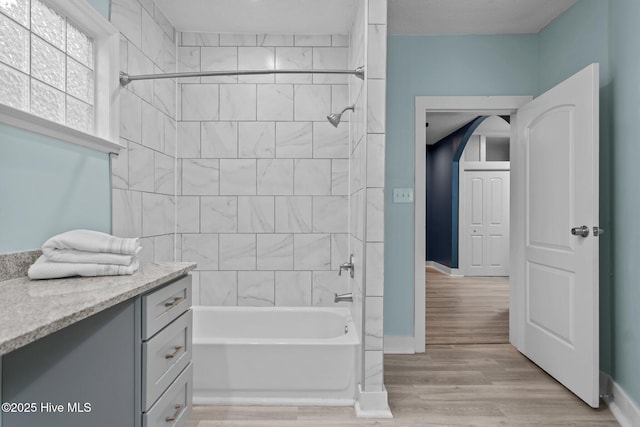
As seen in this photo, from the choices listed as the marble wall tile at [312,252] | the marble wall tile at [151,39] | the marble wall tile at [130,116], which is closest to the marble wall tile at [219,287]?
the marble wall tile at [312,252]

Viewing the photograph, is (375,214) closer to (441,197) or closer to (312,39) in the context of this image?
(312,39)

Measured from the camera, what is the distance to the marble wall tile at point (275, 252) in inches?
114

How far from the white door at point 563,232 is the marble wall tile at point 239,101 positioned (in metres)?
2.04

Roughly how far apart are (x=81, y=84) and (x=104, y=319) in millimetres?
1301

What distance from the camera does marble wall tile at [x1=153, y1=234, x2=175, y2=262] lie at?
102 inches

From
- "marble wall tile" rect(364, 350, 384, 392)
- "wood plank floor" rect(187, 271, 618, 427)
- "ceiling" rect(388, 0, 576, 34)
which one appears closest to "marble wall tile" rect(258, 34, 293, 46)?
"ceiling" rect(388, 0, 576, 34)

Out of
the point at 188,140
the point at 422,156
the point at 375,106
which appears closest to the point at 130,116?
the point at 188,140

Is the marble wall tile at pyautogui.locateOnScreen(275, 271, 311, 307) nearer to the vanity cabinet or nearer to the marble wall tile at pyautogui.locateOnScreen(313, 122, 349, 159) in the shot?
the marble wall tile at pyautogui.locateOnScreen(313, 122, 349, 159)

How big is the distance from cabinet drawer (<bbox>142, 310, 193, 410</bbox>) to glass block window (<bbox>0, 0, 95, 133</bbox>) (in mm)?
1066

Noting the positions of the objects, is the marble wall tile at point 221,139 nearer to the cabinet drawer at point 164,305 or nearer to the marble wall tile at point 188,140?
the marble wall tile at point 188,140

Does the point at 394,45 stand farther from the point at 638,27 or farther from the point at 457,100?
the point at 638,27

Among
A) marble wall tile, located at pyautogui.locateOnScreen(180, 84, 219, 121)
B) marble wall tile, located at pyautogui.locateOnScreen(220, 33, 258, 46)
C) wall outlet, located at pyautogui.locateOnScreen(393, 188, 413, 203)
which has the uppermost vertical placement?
marble wall tile, located at pyautogui.locateOnScreen(220, 33, 258, 46)

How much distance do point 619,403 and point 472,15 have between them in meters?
2.58

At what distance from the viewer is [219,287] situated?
9.50 feet
